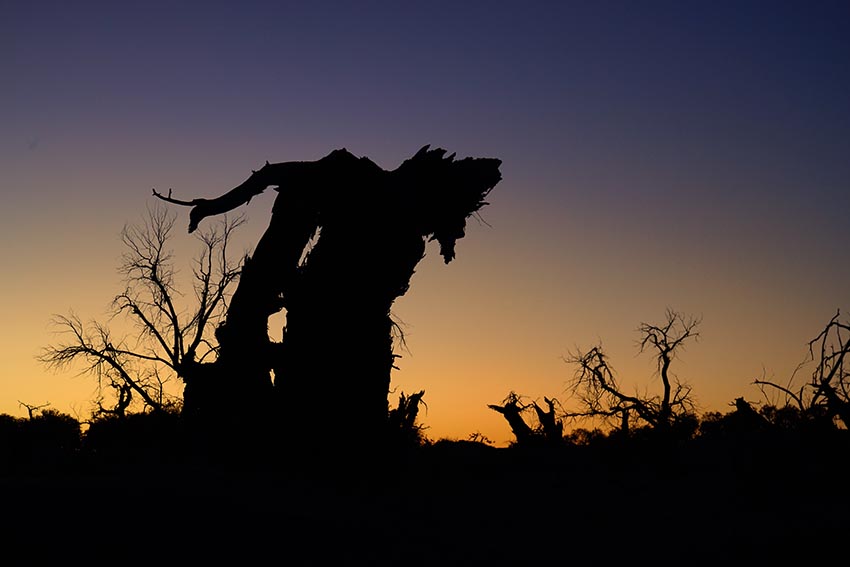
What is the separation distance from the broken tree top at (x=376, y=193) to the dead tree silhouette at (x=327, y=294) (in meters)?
0.02

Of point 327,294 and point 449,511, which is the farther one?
point 327,294

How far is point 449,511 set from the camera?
11820mm

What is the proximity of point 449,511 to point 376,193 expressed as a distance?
18.6 ft

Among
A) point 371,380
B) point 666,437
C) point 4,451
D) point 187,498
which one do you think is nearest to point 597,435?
point 666,437

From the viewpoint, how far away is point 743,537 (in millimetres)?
10508

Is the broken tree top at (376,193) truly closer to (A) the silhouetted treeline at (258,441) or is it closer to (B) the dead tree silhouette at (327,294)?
(B) the dead tree silhouette at (327,294)

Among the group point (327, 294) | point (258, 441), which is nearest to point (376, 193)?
point (327, 294)

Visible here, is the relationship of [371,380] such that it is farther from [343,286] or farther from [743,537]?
[743,537]

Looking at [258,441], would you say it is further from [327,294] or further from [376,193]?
[376,193]

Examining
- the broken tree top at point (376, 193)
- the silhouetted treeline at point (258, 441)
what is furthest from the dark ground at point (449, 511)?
the broken tree top at point (376, 193)

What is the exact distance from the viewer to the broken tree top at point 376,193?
13.7 metres

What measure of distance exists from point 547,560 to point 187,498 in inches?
170

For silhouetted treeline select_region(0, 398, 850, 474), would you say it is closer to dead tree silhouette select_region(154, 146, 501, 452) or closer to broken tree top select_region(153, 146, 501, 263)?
dead tree silhouette select_region(154, 146, 501, 452)

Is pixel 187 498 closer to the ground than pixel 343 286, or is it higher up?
closer to the ground
